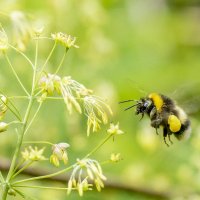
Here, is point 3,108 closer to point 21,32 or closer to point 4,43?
point 4,43

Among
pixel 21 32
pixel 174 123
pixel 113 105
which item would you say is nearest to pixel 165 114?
pixel 174 123

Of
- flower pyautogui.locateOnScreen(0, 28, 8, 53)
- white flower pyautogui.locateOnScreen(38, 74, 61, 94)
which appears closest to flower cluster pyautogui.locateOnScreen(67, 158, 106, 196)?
white flower pyautogui.locateOnScreen(38, 74, 61, 94)

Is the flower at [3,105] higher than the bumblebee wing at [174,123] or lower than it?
lower

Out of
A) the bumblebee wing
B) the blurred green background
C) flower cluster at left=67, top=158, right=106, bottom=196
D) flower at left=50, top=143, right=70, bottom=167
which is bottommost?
flower cluster at left=67, top=158, right=106, bottom=196

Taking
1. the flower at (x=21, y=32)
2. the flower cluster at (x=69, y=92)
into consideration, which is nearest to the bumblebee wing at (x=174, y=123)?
the flower cluster at (x=69, y=92)

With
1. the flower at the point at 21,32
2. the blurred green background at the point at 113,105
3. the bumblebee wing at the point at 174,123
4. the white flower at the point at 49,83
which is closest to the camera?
the flower at the point at 21,32

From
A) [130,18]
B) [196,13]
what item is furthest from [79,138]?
[196,13]

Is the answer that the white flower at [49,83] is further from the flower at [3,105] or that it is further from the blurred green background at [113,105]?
the blurred green background at [113,105]

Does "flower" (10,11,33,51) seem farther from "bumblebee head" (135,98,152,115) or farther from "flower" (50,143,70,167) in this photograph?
"bumblebee head" (135,98,152,115)
